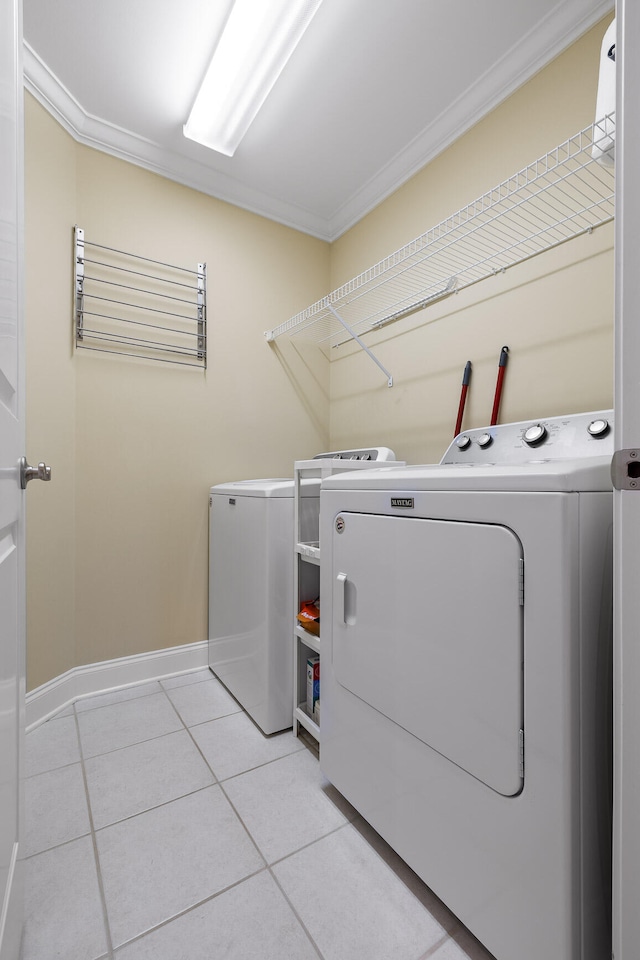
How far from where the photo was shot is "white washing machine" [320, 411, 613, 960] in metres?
0.71

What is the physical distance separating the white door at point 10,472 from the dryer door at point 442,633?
76 centimetres

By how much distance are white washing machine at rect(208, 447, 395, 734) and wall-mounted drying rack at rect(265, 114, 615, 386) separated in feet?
2.56

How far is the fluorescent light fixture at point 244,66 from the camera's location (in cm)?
139


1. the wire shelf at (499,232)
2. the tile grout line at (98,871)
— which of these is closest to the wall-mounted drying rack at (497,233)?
the wire shelf at (499,232)

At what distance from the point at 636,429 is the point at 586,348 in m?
0.97

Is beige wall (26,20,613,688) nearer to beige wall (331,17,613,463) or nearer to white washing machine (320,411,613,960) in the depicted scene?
beige wall (331,17,613,463)

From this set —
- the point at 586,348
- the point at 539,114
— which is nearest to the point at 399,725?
A: the point at 586,348

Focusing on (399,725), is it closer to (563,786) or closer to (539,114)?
(563,786)

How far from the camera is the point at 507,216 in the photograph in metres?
1.57

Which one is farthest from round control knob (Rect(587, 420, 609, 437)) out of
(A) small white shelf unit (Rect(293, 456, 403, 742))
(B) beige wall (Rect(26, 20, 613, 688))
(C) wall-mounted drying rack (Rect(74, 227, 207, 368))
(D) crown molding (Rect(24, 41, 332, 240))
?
(D) crown molding (Rect(24, 41, 332, 240))

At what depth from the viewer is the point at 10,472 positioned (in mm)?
752

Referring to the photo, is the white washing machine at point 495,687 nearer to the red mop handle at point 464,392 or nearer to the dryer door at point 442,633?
the dryer door at point 442,633

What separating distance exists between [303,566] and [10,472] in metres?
1.11

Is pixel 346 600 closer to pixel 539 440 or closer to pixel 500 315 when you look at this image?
pixel 539 440
